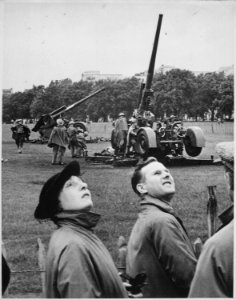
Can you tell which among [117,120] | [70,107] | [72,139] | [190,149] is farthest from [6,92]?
[190,149]

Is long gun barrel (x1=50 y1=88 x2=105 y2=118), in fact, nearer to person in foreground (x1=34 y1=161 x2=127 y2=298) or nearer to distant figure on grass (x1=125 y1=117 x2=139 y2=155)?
distant figure on grass (x1=125 y1=117 x2=139 y2=155)

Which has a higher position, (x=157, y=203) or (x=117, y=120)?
(x=117, y=120)

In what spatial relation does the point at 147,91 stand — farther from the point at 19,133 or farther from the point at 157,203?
the point at 157,203

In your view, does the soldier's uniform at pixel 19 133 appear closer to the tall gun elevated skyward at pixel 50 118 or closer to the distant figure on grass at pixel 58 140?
the tall gun elevated skyward at pixel 50 118

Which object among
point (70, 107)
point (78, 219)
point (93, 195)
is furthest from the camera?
point (70, 107)

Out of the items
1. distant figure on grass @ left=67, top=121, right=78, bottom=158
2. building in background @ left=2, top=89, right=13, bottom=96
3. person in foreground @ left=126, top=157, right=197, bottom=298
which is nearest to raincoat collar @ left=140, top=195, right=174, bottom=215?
person in foreground @ left=126, top=157, right=197, bottom=298

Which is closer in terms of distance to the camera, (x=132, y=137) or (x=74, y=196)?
(x=74, y=196)

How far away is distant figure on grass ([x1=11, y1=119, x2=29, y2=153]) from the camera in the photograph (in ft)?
13.1

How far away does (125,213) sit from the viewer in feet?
12.8

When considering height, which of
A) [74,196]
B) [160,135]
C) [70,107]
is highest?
[70,107]

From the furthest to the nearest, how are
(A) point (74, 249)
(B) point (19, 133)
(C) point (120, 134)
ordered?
(C) point (120, 134) → (B) point (19, 133) → (A) point (74, 249)

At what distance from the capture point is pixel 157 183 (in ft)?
11.3

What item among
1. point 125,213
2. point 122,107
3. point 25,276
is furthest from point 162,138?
point 25,276

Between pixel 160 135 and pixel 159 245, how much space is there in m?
1.39
